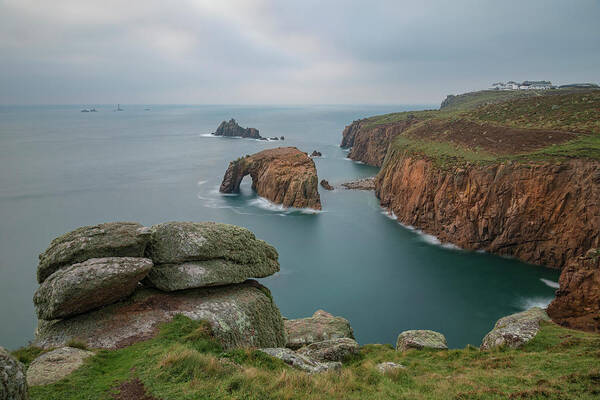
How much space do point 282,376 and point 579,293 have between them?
25474 mm

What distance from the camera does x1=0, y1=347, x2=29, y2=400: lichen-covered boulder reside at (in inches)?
253

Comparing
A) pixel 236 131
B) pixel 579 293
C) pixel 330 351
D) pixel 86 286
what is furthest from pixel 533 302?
pixel 236 131

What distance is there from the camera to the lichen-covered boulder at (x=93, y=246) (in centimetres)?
1519

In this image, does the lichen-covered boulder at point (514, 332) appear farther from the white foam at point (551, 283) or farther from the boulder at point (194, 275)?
the white foam at point (551, 283)

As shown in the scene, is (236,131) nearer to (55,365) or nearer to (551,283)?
(551,283)

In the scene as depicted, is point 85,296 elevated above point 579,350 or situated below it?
above

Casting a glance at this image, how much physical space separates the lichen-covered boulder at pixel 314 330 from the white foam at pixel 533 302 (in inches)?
923

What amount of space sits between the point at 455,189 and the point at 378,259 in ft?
52.5

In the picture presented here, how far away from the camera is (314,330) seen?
69.5ft

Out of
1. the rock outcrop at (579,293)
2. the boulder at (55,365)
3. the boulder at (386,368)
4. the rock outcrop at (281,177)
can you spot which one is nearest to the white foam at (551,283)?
the rock outcrop at (579,293)

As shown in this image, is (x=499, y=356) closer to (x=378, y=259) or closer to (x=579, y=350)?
(x=579, y=350)

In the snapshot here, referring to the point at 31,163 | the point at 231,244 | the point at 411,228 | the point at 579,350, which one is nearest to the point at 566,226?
the point at 411,228

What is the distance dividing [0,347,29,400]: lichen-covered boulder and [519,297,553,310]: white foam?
1578 inches

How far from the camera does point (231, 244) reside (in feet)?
60.2
